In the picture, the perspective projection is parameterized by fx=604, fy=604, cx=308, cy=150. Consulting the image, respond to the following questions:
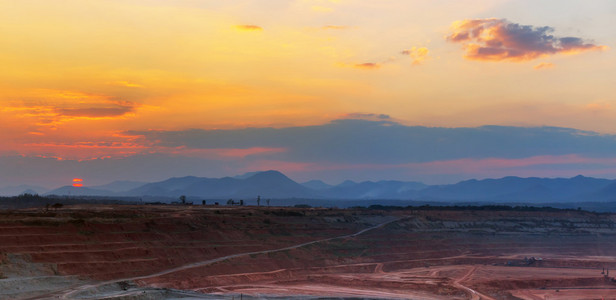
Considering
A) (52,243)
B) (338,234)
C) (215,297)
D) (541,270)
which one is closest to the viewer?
(215,297)

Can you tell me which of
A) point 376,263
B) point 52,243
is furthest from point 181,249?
point 376,263

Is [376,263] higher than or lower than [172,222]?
lower

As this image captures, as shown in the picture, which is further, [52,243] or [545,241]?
[545,241]

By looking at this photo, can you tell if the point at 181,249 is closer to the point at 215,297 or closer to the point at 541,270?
the point at 215,297

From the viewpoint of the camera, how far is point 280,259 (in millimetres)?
96125

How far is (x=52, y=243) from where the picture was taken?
→ 8125cm

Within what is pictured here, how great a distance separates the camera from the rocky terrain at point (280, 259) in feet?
237

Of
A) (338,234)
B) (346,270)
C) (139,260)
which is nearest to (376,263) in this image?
(346,270)

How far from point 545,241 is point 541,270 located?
129 ft

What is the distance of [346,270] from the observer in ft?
317

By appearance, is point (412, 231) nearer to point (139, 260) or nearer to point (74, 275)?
point (139, 260)

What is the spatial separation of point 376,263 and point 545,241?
53.7m

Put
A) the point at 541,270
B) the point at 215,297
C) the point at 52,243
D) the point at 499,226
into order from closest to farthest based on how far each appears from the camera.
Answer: the point at 215,297
the point at 52,243
the point at 541,270
the point at 499,226

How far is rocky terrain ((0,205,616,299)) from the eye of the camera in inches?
2849
